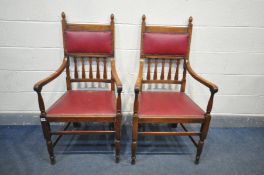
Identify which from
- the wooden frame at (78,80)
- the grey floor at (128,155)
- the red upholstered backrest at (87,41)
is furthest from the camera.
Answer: the red upholstered backrest at (87,41)

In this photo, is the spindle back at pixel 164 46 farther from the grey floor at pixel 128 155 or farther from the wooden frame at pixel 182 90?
the grey floor at pixel 128 155

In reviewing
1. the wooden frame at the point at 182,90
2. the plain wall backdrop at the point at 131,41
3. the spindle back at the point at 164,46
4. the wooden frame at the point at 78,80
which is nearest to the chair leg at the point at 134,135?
the wooden frame at the point at 182,90

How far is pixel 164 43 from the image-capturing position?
64.8 inches

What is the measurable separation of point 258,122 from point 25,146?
2.35m

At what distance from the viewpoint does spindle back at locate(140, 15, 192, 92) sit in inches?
64.4

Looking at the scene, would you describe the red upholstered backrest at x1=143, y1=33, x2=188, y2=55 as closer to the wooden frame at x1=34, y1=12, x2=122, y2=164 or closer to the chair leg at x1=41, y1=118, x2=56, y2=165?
the wooden frame at x1=34, y1=12, x2=122, y2=164

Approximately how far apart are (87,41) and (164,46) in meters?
0.64

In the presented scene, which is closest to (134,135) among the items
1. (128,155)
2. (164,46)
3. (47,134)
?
(128,155)

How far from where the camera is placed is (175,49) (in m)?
1.66

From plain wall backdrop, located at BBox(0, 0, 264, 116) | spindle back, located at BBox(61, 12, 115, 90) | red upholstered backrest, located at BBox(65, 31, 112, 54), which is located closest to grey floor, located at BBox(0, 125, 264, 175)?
plain wall backdrop, located at BBox(0, 0, 264, 116)

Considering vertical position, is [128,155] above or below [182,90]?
below

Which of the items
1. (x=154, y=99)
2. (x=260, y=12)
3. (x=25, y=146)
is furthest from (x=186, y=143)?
(x=25, y=146)

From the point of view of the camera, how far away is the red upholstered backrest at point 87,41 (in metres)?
1.61

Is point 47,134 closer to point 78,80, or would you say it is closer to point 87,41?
point 78,80
